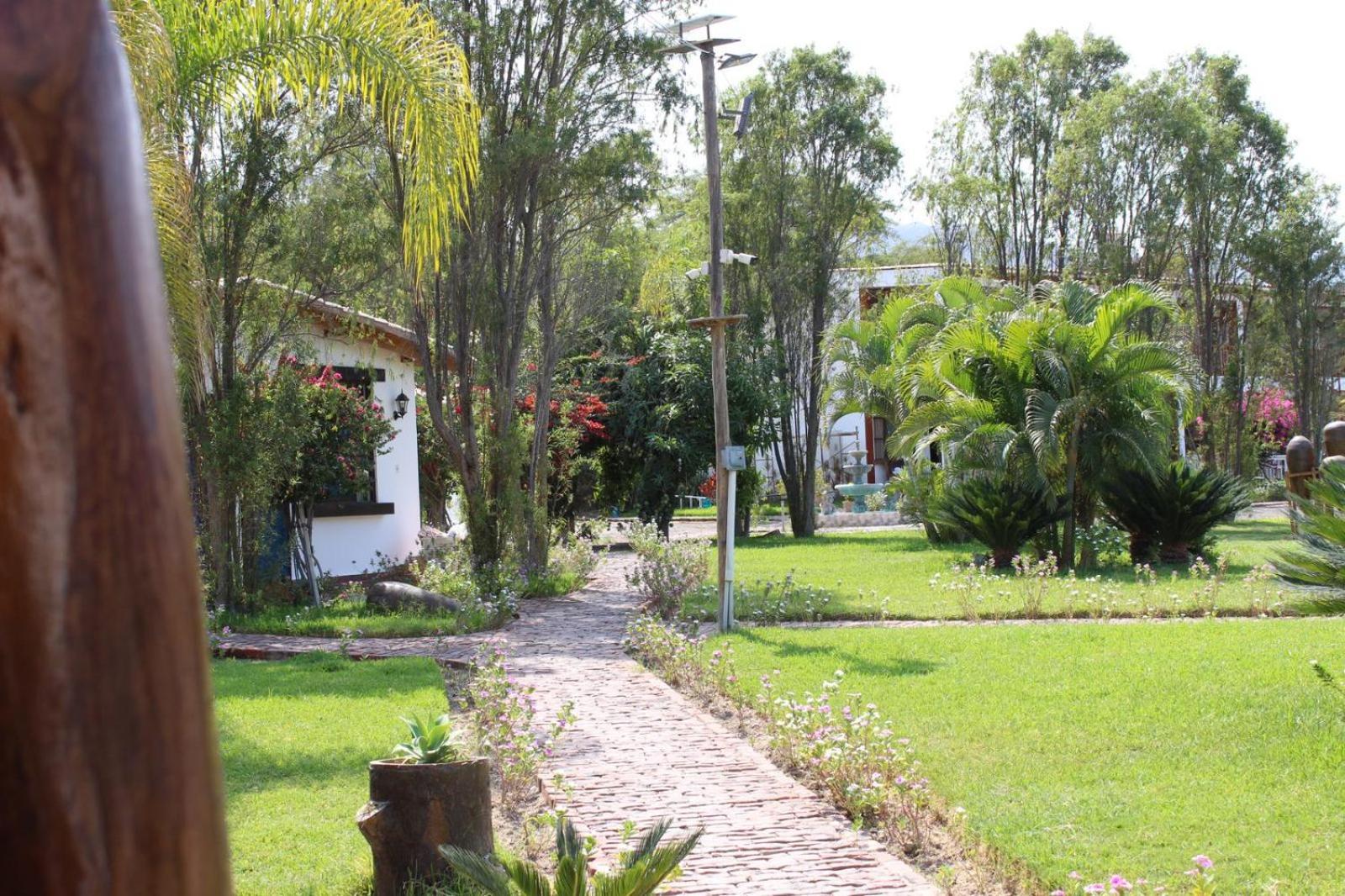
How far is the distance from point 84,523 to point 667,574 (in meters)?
15.4

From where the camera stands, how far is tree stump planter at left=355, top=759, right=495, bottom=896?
4977 millimetres

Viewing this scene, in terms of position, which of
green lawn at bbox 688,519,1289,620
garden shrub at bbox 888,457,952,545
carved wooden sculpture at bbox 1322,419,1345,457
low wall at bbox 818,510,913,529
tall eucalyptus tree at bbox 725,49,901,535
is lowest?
green lawn at bbox 688,519,1289,620

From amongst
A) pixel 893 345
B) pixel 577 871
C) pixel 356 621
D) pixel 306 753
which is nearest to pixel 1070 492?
pixel 893 345

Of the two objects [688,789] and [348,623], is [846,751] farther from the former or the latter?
[348,623]

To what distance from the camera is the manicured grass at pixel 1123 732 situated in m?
5.28

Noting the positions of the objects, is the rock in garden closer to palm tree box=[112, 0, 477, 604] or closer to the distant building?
palm tree box=[112, 0, 477, 604]

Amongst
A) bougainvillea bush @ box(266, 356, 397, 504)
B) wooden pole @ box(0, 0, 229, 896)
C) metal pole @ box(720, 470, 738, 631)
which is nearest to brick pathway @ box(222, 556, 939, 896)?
metal pole @ box(720, 470, 738, 631)

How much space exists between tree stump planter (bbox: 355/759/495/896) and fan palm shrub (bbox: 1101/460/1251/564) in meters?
15.0

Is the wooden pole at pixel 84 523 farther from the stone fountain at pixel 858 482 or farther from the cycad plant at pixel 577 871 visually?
the stone fountain at pixel 858 482

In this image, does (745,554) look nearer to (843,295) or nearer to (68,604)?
(843,295)

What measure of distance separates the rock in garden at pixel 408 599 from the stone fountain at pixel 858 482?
20.9m

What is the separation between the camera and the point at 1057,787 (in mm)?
6285

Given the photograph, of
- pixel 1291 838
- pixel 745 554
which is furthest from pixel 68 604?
pixel 745 554

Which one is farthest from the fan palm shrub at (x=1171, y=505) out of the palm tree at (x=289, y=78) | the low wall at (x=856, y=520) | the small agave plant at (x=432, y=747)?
the small agave plant at (x=432, y=747)
